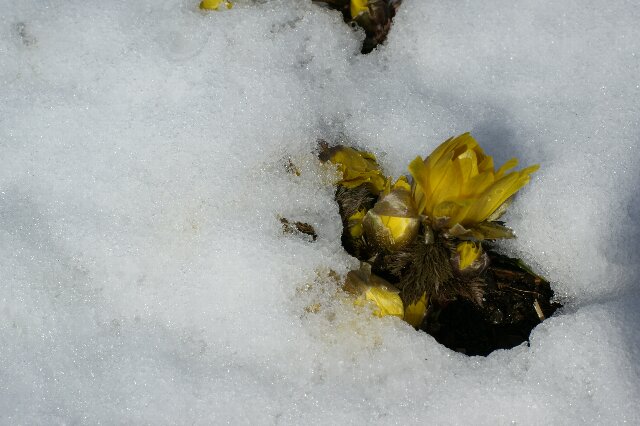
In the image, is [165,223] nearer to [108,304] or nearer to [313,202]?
[108,304]

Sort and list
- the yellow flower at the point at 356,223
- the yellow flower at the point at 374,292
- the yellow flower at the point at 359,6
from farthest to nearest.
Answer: the yellow flower at the point at 359,6 → the yellow flower at the point at 356,223 → the yellow flower at the point at 374,292

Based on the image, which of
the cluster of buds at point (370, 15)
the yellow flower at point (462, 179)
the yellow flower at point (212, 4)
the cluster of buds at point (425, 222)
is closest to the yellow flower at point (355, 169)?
the cluster of buds at point (425, 222)

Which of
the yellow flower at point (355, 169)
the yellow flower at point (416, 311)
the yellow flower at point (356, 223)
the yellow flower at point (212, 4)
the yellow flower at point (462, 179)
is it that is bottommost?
the yellow flower at point (416, 311)

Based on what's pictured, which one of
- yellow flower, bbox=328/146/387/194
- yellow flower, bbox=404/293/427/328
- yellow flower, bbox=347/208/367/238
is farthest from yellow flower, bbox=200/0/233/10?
yellow flower, bbox=404/293/427/328

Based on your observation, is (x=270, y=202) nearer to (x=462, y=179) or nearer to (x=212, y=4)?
(x=462, y=179)

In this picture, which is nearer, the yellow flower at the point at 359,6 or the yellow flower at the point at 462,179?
the yellow flower at the point at 462,179

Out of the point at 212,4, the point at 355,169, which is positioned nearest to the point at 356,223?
the point at 355,169

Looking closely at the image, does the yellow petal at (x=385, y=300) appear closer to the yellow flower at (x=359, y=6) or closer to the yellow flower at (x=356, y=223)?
the yellow flower at (x=356, y=223)
